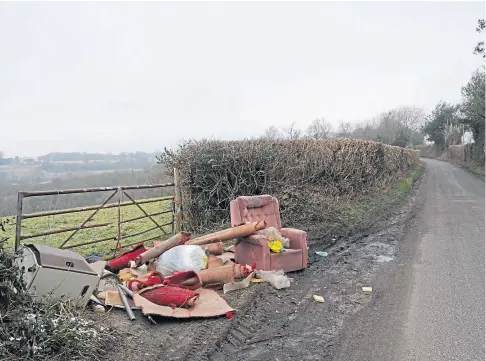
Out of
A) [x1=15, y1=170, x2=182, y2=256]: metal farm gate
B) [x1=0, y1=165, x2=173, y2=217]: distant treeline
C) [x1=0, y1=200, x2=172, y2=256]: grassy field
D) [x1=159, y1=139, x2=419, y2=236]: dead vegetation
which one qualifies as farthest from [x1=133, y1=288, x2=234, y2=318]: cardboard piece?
[x1=159, y1=139, x2=419, y2=236]: dead vegetation

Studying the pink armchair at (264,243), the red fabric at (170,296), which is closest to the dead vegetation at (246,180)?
the pink armchair at (264,243)

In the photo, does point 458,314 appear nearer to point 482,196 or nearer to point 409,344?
point 409,344

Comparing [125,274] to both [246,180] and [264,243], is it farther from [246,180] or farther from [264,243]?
[246,180]

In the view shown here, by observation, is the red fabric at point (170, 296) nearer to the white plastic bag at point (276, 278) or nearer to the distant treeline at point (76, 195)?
the white plastic bag at point (276, 278)

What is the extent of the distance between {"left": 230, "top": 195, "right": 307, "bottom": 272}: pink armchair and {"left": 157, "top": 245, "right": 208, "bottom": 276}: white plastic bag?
805 millimetres

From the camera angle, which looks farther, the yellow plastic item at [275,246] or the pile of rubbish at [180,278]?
the yellow plastic item at [275,246]

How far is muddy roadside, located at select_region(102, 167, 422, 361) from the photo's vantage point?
3.57 metres

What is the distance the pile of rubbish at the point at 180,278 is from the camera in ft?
14.3

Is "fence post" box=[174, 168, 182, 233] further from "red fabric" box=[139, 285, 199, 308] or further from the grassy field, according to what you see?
"red fabric" box=[139, 285, 199, 308]

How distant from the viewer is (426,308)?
15.0 feet

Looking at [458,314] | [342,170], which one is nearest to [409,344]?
[458,314]

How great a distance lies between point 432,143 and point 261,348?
6493 centimetres

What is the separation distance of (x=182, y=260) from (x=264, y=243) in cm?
126

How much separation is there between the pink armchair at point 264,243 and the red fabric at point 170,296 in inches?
67.9
